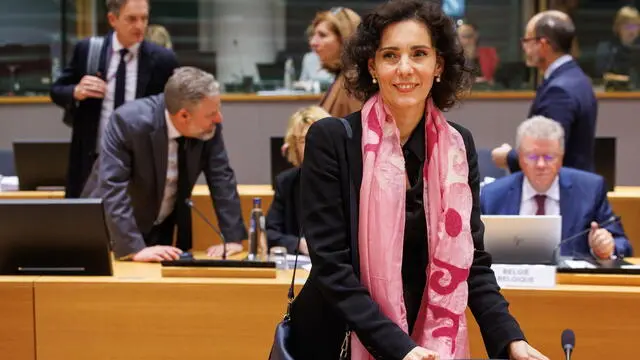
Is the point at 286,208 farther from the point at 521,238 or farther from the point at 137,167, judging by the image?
the point at 521,238

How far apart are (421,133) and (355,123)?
0.49 feet

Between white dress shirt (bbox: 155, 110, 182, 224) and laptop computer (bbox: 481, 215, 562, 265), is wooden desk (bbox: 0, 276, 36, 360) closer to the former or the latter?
white dress shirt (bbox: 155, 110, 182, 224)

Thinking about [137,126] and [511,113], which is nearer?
[137,126]

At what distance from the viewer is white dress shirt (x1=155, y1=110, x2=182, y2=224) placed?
4.00 metres

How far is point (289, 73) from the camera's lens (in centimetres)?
856

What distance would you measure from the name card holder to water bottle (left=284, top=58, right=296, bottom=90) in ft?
17.8

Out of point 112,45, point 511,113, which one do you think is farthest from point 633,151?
point 112,45

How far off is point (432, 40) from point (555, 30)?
9.72ft

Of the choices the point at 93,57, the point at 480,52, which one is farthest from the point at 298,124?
the point at 480,52

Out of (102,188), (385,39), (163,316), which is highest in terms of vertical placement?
(385,39)

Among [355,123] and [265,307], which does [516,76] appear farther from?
[355,123]

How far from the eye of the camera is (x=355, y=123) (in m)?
2.10

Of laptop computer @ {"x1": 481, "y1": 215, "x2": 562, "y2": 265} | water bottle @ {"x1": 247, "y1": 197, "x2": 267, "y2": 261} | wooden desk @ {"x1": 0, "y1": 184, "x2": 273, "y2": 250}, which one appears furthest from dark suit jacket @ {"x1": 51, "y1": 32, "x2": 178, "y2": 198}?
laptop computer @ {"x1": 481, "y1": 215, "x2": 562, "y2": 265}

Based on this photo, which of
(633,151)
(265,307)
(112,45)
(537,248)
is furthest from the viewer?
(633,151)
